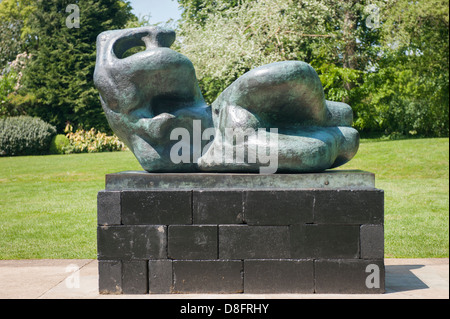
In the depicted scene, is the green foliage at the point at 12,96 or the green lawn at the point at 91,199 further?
the green foliage at the point at 12,96

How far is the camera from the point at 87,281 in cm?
513

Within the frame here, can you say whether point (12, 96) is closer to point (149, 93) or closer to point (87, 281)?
point (87, 281)

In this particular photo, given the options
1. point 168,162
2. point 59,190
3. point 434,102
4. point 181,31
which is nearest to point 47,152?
point 181,31

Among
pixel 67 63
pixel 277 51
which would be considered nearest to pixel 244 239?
pixel 277 51

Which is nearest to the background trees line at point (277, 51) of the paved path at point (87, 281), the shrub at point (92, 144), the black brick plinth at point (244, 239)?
the shrub at point (92, 144)

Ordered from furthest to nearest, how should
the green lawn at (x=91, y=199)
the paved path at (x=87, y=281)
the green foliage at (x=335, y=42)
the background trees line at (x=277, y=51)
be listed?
the background trees line at (x=277, y=51)
the green foliage at (x=335, y=42)
the green lawn at (x=91, y=199)
the paved path at (x=87, y=281)

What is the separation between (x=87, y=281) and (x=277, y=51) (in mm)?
17666

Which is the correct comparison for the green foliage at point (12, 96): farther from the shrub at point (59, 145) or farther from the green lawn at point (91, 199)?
the green lawn at point (91, 199)

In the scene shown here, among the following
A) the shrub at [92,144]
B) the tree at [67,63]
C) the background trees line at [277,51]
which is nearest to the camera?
the background trees line at [277,51]

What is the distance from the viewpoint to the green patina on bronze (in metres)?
4.64

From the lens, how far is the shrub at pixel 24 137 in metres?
25.3

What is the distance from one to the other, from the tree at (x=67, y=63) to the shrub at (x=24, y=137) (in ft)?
16.8

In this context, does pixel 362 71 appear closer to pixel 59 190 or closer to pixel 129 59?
pixel 59 190

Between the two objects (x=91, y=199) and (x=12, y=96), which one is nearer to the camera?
(x=91, y=199)
